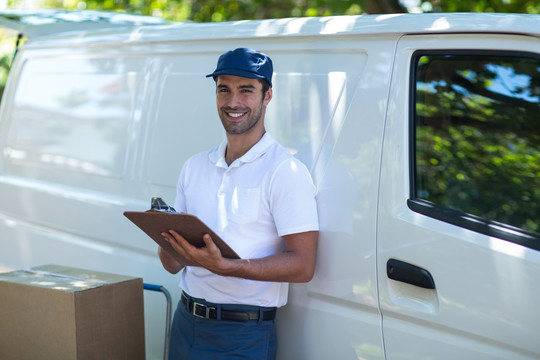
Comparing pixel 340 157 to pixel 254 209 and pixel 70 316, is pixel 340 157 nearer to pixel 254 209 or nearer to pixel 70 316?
pixel 254 209

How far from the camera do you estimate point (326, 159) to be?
2908 mm

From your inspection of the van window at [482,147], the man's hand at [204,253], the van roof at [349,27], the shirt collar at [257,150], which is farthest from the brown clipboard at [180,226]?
the van window at [482,147]

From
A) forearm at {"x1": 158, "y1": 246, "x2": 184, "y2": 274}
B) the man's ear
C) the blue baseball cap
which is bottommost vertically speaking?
forearm at {"x1": 158, "y1": 246, "x2": 184, "y2": 274}

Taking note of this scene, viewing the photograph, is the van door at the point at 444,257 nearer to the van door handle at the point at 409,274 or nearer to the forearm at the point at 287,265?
the van door handle at the point at 409,274

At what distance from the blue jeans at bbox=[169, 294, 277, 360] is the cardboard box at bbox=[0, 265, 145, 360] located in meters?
0.33

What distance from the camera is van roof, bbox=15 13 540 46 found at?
248cm

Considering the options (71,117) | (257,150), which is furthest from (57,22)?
(257,150)

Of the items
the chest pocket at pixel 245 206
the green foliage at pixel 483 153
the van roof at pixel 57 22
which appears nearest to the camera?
the chest pocket at pixel 245 206

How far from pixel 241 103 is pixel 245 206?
42 cm

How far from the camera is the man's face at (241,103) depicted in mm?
2953

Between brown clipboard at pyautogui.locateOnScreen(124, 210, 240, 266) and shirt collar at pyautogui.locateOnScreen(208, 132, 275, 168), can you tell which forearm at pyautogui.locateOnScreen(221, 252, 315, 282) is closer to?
brown clipboard at pyautogui.locateOnScreen(124, 210, 240, 266)

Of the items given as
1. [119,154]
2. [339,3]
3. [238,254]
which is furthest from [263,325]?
[339,3]

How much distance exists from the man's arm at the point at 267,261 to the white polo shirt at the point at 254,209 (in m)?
0.06

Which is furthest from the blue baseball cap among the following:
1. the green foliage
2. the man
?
Answer: the green foliage
